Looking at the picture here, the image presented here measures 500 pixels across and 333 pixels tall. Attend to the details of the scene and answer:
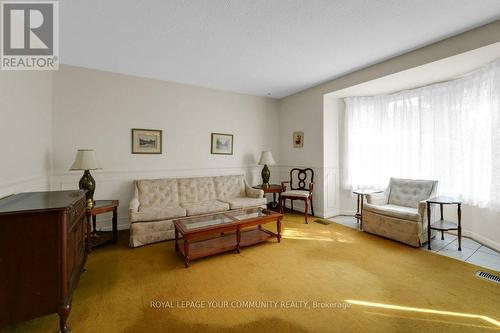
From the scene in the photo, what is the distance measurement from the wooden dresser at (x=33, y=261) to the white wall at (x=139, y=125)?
7.63ft

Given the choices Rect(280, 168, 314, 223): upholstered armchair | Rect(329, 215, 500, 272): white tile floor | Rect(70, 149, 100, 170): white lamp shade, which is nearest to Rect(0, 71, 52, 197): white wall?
Rect(70, 149, 100, 170): white lamp shade

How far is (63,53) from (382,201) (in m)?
5.55

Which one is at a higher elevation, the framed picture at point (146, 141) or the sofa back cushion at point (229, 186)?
the framed picture at point (146, 141)

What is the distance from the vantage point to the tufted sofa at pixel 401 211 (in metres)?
3.08

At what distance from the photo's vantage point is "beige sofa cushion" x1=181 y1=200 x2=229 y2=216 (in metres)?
3.51

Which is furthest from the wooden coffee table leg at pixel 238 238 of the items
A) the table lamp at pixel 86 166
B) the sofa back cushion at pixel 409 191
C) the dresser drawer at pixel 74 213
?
the sofa back cushion at pixel 409 191

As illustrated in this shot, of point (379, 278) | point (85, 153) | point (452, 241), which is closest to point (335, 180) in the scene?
point (452, 241)

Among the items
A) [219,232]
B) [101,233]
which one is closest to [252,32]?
[219,232]

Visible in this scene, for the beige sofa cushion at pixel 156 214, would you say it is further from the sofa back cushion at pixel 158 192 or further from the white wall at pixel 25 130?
the white wall at pixel 25 130

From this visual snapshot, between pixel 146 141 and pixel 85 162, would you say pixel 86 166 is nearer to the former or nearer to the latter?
pixel 85 162

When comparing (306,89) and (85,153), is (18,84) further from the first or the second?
(306,89)

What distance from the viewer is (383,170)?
14.3ft

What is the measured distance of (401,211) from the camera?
3238 mm

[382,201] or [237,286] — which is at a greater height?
[382,201]
